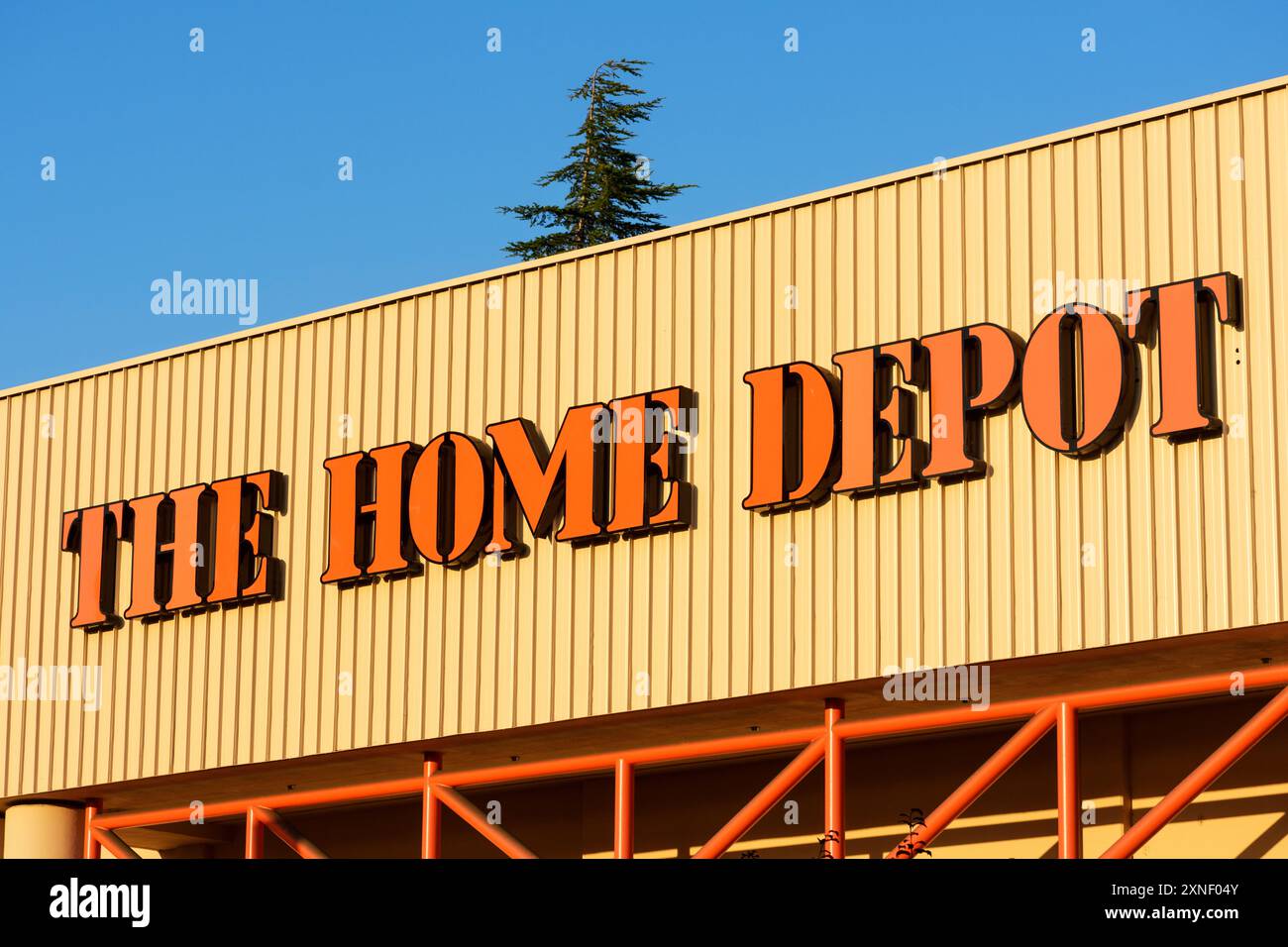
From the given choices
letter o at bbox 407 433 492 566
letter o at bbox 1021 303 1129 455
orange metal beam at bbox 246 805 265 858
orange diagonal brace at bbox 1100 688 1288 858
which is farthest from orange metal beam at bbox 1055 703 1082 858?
orange metal beam at bbox 246 805 265 858

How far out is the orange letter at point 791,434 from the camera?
64.2 ft

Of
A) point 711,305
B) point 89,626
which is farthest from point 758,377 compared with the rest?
point 89,626

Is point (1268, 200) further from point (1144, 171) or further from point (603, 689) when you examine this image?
point (603, 689)

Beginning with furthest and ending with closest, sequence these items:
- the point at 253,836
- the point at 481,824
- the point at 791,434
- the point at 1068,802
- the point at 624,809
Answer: the point at 253,836
the point at 481,824
the point at 624,809
the point at 791,434
the point at 1068,802

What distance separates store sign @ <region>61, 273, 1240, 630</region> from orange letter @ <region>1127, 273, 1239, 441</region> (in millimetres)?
17

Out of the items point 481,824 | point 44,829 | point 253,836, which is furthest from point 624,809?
point 44,829

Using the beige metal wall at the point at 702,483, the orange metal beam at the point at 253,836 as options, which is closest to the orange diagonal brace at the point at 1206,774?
the beige metal wall at the point at 702,483

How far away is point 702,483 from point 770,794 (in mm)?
3092

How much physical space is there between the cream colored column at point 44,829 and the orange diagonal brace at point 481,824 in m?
5.23

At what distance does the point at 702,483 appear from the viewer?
20.5m

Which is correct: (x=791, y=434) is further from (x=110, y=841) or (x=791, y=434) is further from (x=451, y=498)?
(x=110, y=841)

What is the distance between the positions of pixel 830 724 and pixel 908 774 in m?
2.57

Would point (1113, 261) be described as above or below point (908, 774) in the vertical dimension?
above

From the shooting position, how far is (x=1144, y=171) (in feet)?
59.5
